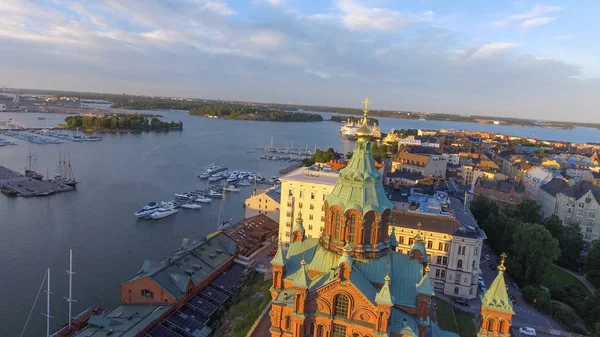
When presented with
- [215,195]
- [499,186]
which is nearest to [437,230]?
[499,186]

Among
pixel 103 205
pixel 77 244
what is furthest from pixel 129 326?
pixel 103 205

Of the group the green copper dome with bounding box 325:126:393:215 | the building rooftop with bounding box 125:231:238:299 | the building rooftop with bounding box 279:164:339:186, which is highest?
the green copper dome with bounding box 325:126:393:215

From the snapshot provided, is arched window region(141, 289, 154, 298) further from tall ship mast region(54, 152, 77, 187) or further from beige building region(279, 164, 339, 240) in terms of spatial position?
tall ship mast region(54, 152, 77, 187)

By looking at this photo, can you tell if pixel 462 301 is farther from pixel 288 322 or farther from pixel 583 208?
pixel 583 208

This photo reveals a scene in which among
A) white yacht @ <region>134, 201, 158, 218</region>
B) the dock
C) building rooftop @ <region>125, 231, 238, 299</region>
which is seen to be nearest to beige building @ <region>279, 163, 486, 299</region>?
building rooftop @ <region>125, 231, 238, 299</region>

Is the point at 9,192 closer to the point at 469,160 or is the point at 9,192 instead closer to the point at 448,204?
the point at 448,204
